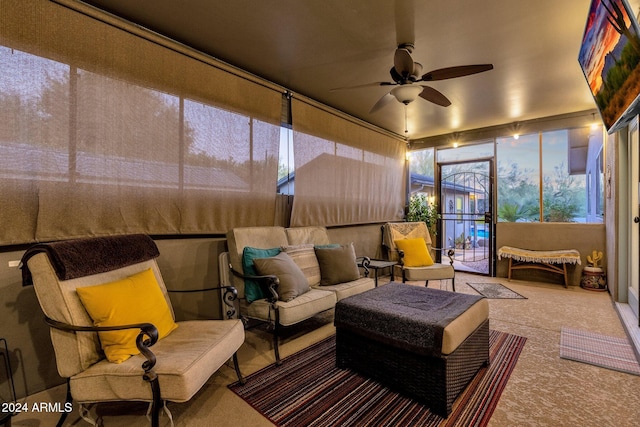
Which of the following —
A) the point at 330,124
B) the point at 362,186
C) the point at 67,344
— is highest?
the point at 330,124

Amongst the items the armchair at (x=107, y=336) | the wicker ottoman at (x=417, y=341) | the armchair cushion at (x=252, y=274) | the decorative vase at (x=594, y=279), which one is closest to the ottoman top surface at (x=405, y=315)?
the wicker ottoman at (x=417, y=341)

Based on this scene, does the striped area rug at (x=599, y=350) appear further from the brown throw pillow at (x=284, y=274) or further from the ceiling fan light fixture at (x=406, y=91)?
the ceiling fan light fixture at (x=406, y=91)

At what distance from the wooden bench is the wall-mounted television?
108 inches

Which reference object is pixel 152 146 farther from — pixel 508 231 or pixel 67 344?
pixel 508 231

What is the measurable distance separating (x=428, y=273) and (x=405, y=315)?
2.15 m

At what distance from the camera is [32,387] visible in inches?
75.5

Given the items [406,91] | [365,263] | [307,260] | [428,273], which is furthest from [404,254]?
[406,91]

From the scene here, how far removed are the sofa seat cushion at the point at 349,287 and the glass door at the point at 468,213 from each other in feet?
11.2

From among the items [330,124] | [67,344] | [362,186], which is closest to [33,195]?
[67,344]

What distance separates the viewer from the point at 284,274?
2557 millimetres

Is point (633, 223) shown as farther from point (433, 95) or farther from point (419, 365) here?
point (419, 365)

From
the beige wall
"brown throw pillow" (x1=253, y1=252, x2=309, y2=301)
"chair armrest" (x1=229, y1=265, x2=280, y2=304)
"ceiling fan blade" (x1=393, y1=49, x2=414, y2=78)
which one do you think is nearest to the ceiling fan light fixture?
"ceiling fan blade" (x1=393, y1=49, x2=414, y2=78)

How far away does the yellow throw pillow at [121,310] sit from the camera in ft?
5.21

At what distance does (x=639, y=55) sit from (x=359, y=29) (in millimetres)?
1745
